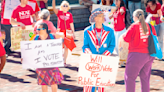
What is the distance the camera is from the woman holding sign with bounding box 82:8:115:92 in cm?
591

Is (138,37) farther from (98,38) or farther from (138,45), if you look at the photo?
(98,38)

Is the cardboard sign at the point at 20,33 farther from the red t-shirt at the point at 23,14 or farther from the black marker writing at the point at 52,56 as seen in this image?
the black marker writing at the point at 52,56

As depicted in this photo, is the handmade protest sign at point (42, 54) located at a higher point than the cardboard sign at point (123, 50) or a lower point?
higher

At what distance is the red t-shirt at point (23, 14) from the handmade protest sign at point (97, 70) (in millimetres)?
3858

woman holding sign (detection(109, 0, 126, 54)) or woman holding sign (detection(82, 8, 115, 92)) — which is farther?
woman holding sign (detection(109, 0, 126, 54))

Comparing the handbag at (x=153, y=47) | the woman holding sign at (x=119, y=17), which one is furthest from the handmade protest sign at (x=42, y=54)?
the woman holding sign at (x=119, y=17)

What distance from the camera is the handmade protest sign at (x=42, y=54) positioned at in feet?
19.5


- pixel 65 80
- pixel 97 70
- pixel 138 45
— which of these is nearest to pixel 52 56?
pixel 97 70

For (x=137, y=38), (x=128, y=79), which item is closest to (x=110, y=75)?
(x=128, y=79)

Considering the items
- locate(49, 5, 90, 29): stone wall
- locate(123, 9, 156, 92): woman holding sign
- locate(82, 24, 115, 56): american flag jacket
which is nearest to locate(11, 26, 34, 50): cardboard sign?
locate(82, 24, 115, 56): american flag jacket

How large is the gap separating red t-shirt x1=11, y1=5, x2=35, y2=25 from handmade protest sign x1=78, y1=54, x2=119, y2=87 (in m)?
3.86

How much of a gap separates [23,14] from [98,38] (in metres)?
3.81

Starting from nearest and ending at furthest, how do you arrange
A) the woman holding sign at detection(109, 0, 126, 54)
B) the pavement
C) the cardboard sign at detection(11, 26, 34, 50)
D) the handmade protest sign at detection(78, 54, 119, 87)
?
the handmade protest sign at detection(78, 54, 119, 87) < the pavement < the cardboard sign at detection(11, 26, 34, 50) < the woman holding sign at detection(109, 0, 126, 54)

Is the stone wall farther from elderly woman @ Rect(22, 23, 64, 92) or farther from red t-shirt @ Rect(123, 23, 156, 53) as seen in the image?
red t-shirt @ Rect(123, 23, 156, 53)
